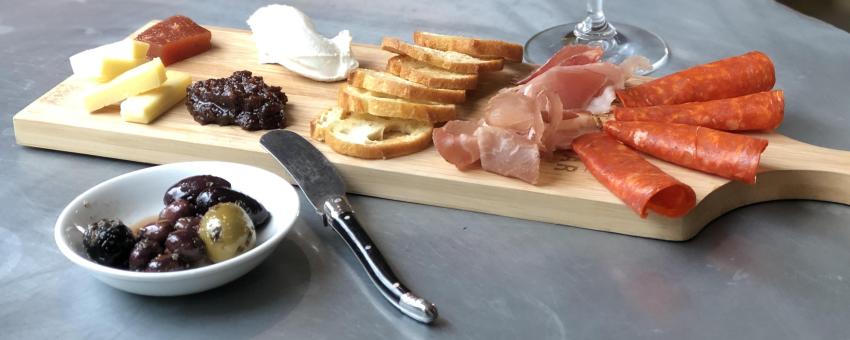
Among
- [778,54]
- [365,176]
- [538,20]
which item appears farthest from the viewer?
[538,20]

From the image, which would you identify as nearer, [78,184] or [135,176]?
[135,176]

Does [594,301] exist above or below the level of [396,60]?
below

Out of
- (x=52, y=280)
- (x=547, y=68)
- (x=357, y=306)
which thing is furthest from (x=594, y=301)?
(x=52, y=280)

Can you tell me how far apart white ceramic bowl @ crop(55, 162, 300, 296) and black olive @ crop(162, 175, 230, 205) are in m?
0.09

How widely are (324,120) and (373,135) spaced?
13cm

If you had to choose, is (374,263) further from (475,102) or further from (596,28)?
(596,28)

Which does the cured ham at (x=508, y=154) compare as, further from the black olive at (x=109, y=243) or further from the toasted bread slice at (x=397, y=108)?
the black olive at (x=109, y=243)

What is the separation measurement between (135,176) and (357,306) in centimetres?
52

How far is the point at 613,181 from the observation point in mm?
1981

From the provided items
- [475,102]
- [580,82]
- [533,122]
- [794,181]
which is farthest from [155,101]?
[794,181]

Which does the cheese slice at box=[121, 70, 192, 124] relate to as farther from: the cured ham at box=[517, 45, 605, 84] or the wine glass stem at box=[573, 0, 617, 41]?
the wine glass stem at box=[573, 0, 617, 41]

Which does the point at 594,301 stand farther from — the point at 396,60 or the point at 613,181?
the point at 396,60

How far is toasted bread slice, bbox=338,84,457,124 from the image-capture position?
2215 mm

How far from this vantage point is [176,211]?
180 centimetres
